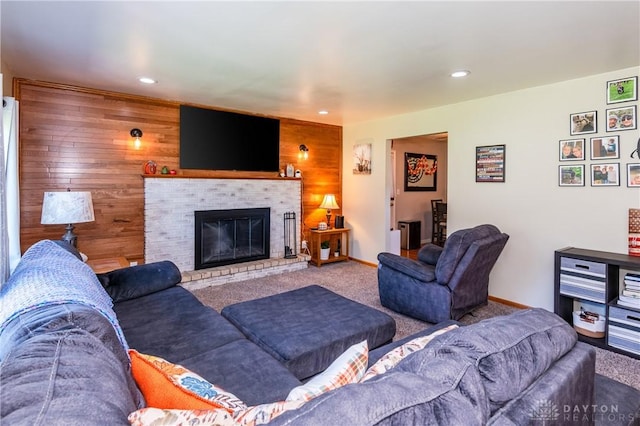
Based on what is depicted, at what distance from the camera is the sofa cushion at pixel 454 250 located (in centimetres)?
294

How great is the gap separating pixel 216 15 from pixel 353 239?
4381 millimetres

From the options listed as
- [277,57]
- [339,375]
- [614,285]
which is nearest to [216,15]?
[277,57]

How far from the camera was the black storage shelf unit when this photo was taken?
266 centimetres

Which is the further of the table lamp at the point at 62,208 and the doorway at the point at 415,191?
the doorway at the point at 415,191

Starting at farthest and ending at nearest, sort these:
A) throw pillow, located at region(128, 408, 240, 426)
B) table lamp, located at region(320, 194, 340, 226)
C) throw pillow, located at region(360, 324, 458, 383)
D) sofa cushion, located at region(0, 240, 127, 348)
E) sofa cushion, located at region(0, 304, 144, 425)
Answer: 1. table lamp, located at region(320, 194, 340, 226)
2. sofa cushion, located at region(0, 240, 127, 348)
3. throw pillow, located at region(360, 324, 458, 383)
4. throw pillow, located at region(128, 408, 240, 426)
5. sofa cushion, located at region(0, 304, 144, 425)

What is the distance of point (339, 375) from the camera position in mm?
970

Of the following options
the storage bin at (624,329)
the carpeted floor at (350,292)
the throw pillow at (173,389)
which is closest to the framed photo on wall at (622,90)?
the storage bin at (624,329)

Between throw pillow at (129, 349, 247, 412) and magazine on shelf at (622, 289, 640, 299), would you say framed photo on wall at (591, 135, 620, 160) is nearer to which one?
magazine on shelf at (622, 289, 640, 299)

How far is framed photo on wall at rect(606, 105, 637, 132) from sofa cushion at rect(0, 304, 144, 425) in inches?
158

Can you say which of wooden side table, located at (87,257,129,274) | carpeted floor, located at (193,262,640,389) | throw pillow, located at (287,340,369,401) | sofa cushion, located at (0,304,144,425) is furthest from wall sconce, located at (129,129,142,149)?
throw pillow, located at (287,340,369,401)

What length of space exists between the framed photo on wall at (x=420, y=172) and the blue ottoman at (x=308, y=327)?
5.06 m

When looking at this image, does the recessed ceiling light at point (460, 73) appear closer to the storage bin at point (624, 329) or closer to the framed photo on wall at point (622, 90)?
the framed photo on wall at point (622, 90)

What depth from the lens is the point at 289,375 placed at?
5.06 ft

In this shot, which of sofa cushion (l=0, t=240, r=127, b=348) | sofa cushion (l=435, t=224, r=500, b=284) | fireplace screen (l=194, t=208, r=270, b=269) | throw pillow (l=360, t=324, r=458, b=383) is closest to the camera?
throw pillow (l=360, t=324, r=458, b=383)
